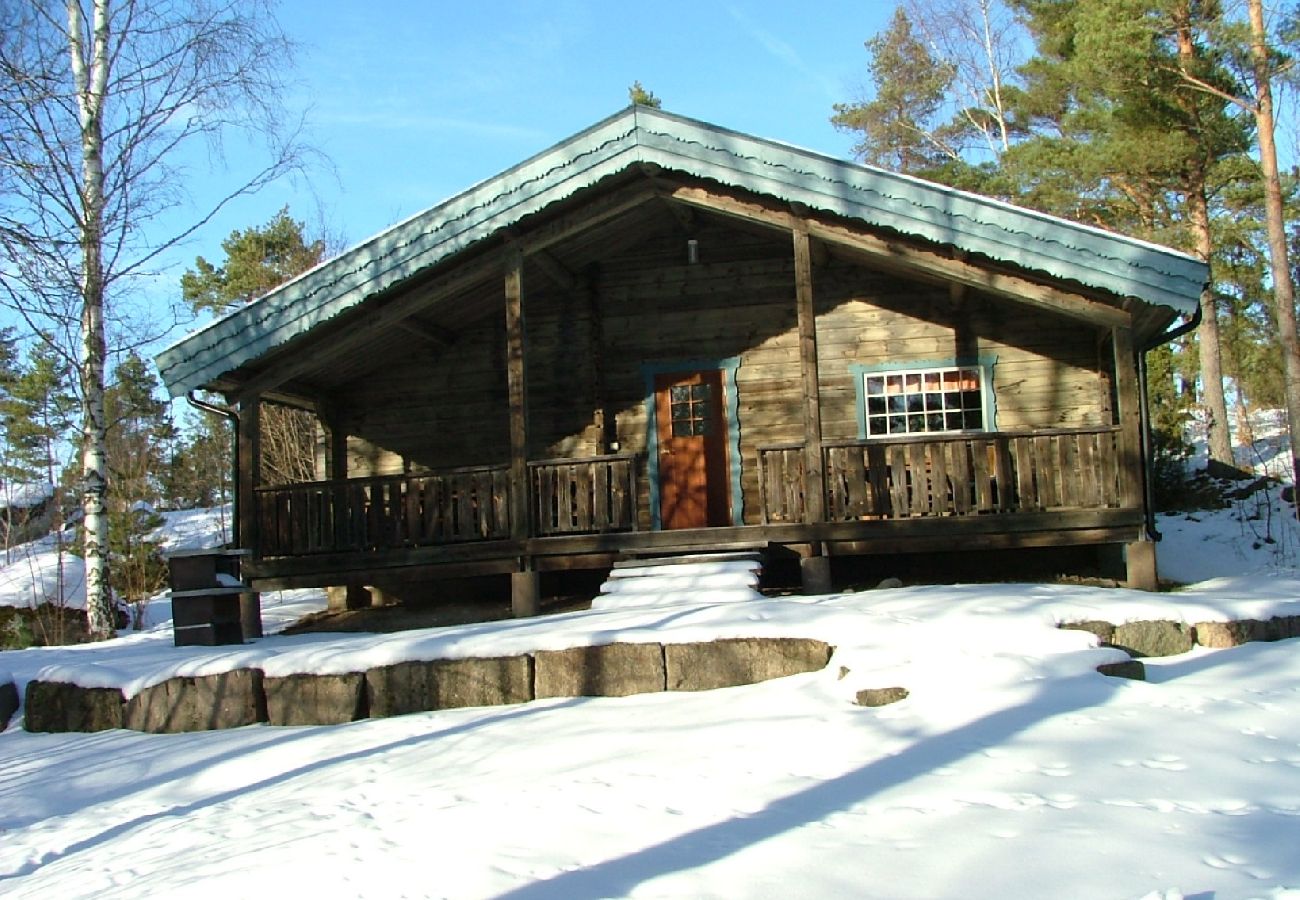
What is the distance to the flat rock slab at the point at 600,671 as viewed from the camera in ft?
23.0

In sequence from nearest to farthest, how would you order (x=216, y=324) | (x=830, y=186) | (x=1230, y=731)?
(x=1230, y=731)
(x=830, y=186)
(x=216, y=324)

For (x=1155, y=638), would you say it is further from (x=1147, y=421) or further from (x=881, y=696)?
(x=1147, y=421)

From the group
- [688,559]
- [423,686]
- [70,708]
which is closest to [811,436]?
[688,559]

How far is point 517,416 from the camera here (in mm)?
10758

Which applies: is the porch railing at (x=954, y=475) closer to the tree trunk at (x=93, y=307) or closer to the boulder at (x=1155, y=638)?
the boulder at (x=1155, y=638)

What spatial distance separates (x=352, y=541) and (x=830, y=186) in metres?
6.09

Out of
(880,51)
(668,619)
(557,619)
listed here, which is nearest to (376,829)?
(668,619)

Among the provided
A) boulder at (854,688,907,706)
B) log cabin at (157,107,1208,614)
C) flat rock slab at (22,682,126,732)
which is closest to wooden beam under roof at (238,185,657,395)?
log cabin at (157,107,1208,614)

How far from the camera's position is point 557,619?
8500mm

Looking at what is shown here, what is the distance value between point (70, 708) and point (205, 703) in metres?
1.39

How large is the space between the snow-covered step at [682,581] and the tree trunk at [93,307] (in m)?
7.64

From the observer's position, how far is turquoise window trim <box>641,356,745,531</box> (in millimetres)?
12578

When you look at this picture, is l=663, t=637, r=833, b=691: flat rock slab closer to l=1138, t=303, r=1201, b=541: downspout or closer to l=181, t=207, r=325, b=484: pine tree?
l=1138, t=303, r=1201, b=541: downspout

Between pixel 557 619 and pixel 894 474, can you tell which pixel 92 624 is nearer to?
pixel 557 619
